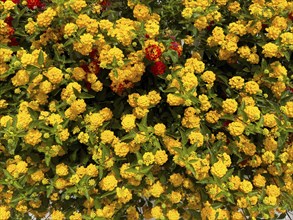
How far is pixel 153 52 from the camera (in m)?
1.63

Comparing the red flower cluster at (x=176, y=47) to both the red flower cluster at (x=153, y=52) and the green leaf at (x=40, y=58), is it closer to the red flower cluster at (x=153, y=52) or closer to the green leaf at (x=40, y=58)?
the red flower cluster at (x=153, y=52)

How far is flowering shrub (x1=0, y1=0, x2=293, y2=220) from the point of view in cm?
167

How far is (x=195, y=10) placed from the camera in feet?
5.65

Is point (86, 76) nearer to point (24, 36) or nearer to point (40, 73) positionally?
point (40, 73)

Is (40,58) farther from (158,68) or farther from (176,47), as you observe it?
(176,47)

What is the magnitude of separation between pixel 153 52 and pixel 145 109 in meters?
0.26

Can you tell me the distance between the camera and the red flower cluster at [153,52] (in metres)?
1.63

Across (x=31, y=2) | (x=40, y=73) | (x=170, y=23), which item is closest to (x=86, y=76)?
(x=40, y=73)

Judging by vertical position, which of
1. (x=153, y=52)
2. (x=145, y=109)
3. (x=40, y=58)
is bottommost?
(x=145, y=109)

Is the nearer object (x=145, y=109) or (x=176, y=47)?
(x=145, y=109)

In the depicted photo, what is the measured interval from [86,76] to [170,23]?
1.88ft

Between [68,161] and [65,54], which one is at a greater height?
[65,54]

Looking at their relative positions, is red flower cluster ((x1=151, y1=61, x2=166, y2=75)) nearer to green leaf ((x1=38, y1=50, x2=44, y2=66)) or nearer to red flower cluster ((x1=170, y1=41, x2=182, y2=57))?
red flower cluster ((x1=170, y1=41, x2=182, y2=57))

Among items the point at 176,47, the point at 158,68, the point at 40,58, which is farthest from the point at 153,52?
the point at 40,58
